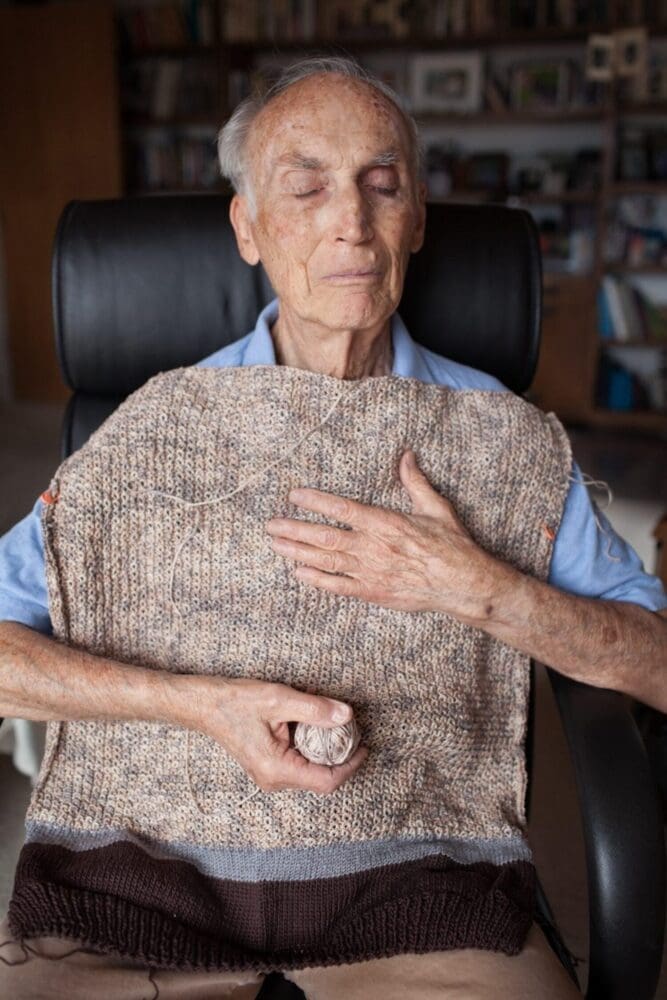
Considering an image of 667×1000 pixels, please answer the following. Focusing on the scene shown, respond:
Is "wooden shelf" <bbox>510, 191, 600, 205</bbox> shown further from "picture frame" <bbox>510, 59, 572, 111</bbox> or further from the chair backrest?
the chair backrest

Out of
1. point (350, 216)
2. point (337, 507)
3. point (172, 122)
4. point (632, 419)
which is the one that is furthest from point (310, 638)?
point (172, 122)

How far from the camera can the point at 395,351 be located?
50.3 inches

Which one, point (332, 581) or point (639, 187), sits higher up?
point (639, 187)

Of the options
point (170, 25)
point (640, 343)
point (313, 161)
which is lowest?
point (640, 343)

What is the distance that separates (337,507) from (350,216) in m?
0.36

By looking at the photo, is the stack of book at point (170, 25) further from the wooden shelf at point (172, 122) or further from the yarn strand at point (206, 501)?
the yarn strand at point (206, 501)

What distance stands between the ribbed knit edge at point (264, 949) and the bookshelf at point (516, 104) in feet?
14.1

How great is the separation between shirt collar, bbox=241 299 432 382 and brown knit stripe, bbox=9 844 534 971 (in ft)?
2.04

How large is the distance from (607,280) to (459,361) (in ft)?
12.5

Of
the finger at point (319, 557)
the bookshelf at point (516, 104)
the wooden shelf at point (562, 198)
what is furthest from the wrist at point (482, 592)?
the wooden shelf at point (562, 198)

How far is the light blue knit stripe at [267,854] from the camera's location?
106 centimetres

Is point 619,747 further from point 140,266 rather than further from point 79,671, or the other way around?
point 140,266

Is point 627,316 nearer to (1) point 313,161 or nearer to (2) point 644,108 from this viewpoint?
(2) point 644,108

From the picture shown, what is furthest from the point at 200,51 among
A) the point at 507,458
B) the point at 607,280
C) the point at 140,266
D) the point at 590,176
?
the point at 507,458
